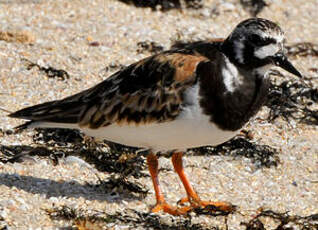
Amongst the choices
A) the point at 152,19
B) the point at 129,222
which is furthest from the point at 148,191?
the point at 152,19

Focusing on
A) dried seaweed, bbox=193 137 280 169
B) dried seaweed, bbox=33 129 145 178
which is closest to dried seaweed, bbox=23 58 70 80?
dried seaweed, bbox=33 129 145 178

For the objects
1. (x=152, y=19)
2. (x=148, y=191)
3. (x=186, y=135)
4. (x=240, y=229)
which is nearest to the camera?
(x=186, y=135)

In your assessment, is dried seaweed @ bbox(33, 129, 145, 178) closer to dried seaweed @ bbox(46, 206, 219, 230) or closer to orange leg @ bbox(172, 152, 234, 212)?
orange leg @ bbox(172, 152, 234, 212)

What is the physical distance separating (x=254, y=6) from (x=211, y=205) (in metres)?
4.15

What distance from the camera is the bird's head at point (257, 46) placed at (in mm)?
4238

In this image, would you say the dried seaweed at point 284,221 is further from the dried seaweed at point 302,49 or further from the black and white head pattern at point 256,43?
the dried seaweed at point 302,49

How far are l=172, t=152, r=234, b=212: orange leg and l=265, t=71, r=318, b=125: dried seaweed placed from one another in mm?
1417

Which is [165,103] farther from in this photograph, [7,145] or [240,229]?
[7,145]

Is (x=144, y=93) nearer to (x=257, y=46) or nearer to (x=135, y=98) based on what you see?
(x=135, y=98)

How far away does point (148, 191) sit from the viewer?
15.9 ft

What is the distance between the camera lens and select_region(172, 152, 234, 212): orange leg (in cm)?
464

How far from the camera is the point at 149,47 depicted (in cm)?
694

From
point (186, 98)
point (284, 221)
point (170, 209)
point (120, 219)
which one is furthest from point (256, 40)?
point (120, 219)

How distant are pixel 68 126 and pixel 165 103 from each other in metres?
0.73
